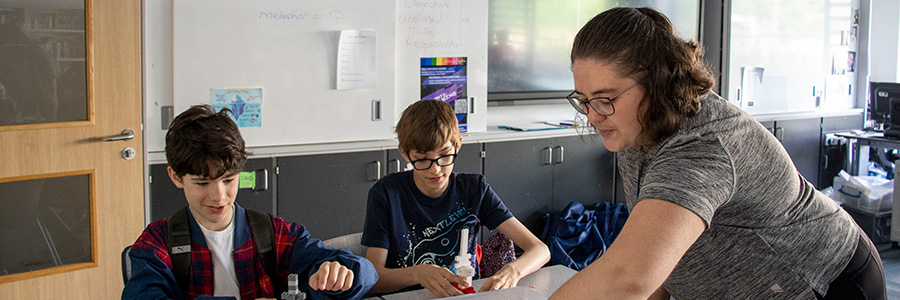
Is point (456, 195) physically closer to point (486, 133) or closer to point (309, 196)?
point (309, 196)

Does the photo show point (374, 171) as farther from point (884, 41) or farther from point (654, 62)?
point (884, 41)

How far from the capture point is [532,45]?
4.39 meters

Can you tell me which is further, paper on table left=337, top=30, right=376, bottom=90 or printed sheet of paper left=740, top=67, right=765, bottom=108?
printed sheet of paper left=740, top=67, right=765, bottom=108

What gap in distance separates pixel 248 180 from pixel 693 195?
8.09ft

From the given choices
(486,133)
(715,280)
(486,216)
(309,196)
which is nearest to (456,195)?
(486,216)

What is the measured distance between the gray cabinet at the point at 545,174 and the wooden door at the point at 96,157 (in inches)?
71.0

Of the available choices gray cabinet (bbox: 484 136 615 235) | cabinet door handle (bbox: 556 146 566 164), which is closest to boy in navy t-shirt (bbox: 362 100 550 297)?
gray cabinet (bbox: 484 136 615 235)

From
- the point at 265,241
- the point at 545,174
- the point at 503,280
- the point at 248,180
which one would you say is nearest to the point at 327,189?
the point at 248,180

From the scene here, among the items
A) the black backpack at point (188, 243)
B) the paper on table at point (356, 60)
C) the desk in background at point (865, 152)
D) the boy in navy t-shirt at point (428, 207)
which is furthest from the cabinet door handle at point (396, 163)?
the desk in background at point (865, 152)

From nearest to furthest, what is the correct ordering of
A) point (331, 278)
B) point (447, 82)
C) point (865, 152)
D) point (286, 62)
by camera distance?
point (331, 278), point (286, 62), point (447, 82), point (865, 152)

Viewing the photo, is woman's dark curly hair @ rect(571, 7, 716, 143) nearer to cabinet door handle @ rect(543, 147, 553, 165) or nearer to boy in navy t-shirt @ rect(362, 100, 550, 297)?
boy in navy t-shirt @ rect(362, 100, 550, 297)

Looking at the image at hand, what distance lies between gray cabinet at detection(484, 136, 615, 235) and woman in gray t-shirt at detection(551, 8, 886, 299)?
2.62 meters

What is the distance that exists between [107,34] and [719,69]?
13.6 ft

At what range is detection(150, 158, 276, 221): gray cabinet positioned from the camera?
2953 mm
